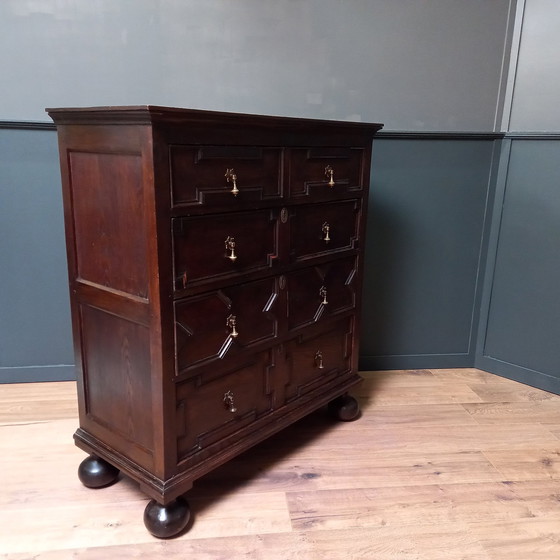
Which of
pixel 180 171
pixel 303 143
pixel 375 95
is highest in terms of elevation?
pixel 375 95

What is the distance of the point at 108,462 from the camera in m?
1.63

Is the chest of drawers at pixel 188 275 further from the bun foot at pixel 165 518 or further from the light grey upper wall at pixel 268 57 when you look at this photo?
the light grey upper wall at pixel 268 57

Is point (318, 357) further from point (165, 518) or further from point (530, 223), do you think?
point (530, 223)

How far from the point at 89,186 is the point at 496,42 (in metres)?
1.86

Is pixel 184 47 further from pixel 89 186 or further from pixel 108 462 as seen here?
pixel 108 462

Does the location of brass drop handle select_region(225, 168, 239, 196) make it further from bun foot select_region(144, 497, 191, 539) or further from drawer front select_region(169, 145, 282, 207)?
bun foot select_region(144, 497, 191, 539)

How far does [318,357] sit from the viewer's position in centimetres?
192

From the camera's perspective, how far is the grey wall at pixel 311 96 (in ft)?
6.69

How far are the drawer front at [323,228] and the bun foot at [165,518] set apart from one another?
809 millimetres

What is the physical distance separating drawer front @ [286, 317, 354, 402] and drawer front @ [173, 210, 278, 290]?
1.20ft

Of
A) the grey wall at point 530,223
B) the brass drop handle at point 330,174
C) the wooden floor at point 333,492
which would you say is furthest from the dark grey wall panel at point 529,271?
the brass drop handle at point 330,174

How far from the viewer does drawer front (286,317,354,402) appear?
182 cm

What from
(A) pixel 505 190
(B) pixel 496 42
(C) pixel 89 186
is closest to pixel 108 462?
(C) pixel 89 186

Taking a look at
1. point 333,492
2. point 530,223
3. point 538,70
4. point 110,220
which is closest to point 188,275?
point 110,220
